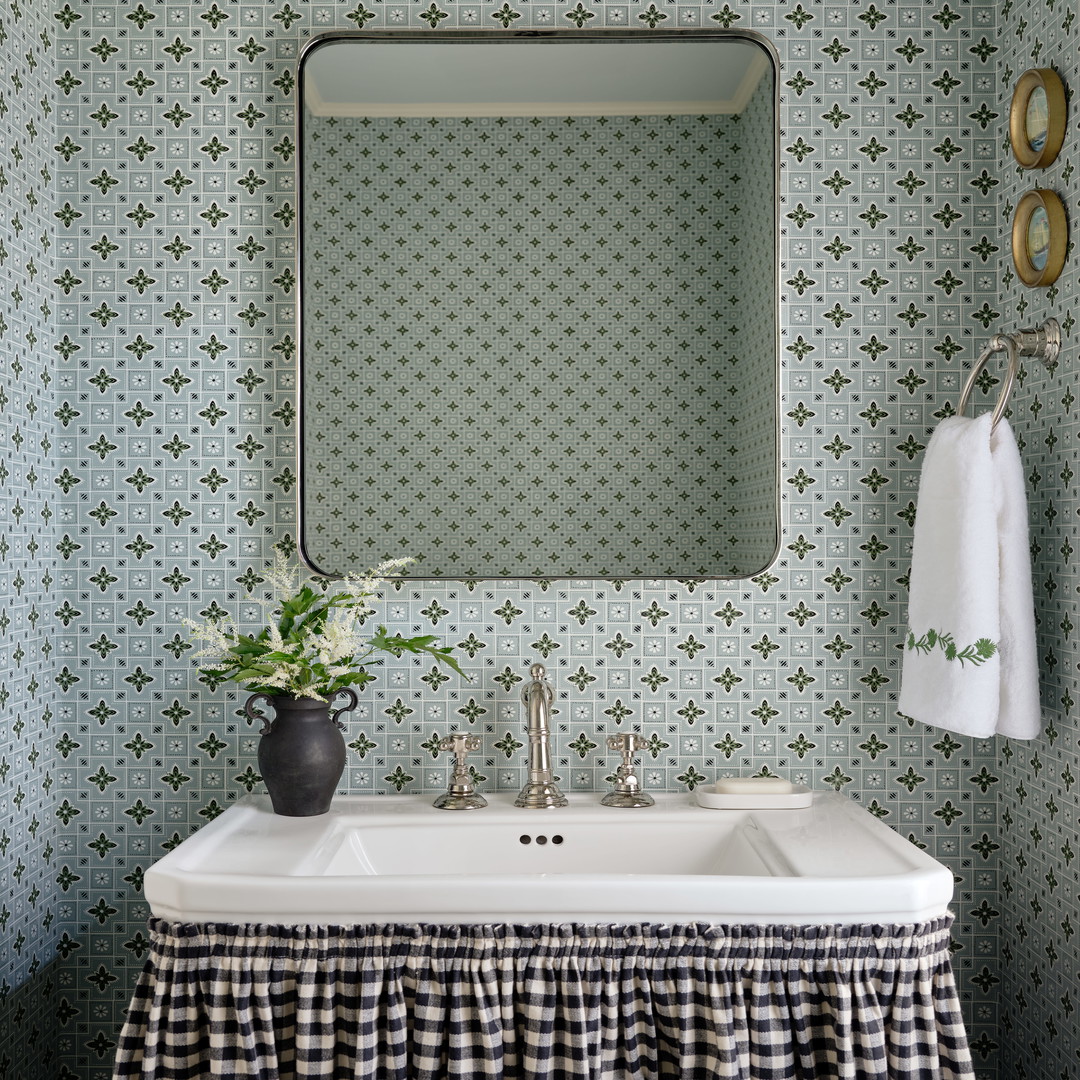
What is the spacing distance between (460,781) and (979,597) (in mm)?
831

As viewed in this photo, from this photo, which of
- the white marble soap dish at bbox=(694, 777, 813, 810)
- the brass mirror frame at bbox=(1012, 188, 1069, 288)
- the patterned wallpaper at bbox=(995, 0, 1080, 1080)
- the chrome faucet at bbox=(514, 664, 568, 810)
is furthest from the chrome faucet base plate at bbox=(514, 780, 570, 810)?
the brass mirror frame at bbox=(1012, 188, 1069, 288)

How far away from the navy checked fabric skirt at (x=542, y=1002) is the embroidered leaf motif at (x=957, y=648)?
39 centimetres

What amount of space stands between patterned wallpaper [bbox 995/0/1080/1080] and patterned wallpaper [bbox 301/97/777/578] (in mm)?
398

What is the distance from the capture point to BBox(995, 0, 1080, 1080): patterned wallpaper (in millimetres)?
1337

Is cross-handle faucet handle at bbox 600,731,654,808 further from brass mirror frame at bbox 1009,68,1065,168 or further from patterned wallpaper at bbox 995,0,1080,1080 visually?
brass mirror frame at bbox 1009,68,1065,168

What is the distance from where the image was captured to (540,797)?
1.47 metres

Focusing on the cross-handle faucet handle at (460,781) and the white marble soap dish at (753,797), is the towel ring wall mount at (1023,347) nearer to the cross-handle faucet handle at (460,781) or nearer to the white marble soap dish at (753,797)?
the white marble soap dish at (753,797)

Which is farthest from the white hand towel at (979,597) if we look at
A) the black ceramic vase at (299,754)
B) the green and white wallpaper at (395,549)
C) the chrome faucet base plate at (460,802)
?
the black ceramic vase at (299,754)

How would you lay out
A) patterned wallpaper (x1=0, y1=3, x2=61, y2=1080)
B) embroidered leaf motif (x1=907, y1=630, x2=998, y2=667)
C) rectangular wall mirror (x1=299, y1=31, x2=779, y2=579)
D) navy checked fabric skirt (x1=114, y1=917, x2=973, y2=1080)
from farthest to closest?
rectangular wall mirror (x1=299, y1=31, x2=779, y2=579), patterned wallpaper (x1=0, y1=3, x2=61, y2=1080), embroidered leaf motif (x1=907, y1=630, x2=998, y2=667), navy checked fabric skirt (x1=114, y1=917, x2=973, y2=1080)

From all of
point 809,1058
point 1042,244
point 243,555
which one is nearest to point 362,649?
point 243,555

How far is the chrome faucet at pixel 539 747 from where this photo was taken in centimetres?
148

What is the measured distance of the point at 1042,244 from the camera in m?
1.41

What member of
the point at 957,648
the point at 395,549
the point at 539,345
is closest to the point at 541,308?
the point at 539,345

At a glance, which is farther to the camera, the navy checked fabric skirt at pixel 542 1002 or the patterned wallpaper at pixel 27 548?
the patterned wallpaper at pixel 27 548
